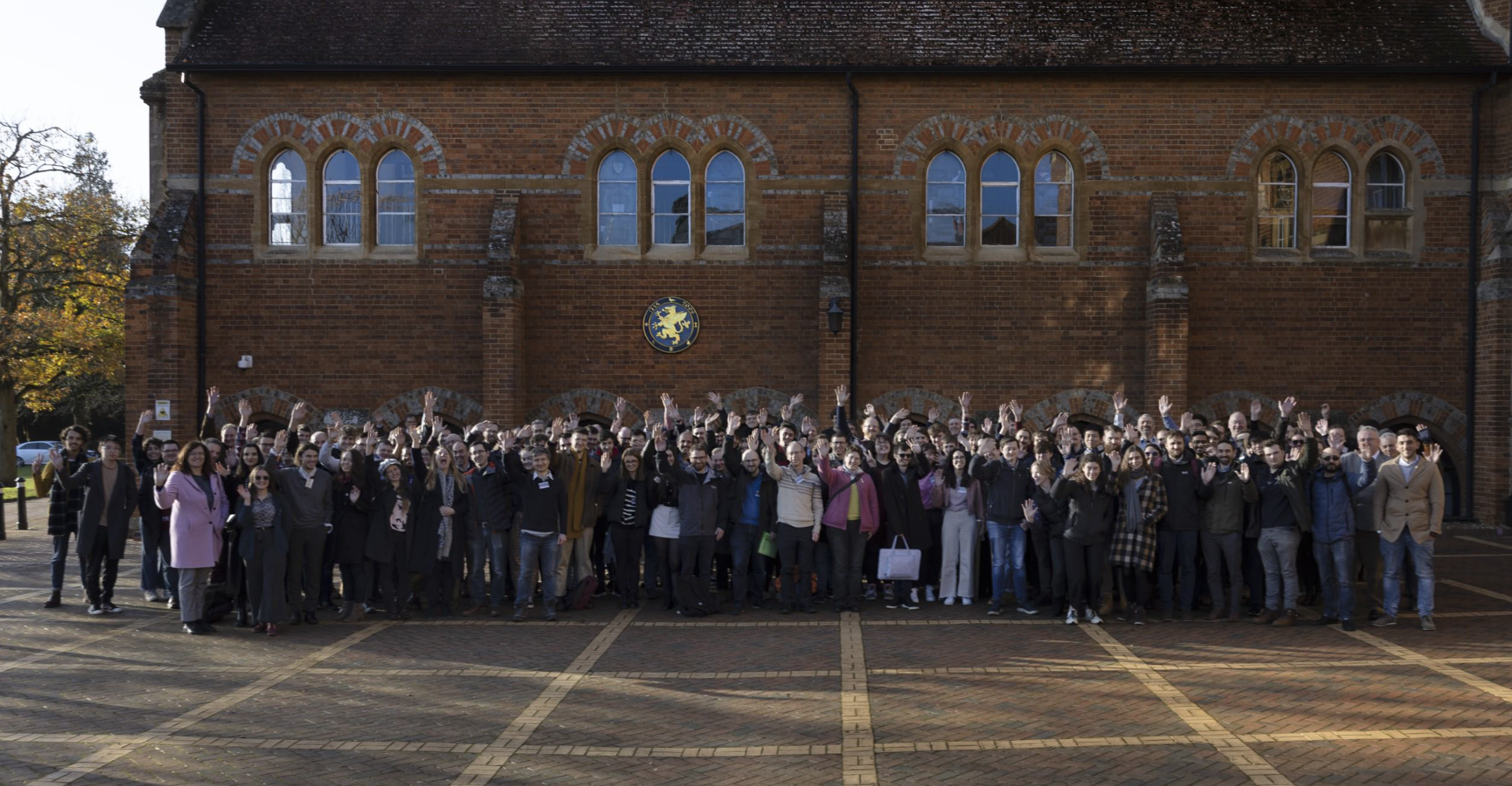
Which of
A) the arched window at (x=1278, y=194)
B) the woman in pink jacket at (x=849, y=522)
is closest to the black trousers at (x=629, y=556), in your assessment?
the woman in pink jacket at (x=849, y=522)

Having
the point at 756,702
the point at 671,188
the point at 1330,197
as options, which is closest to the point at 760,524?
the point at 756,702

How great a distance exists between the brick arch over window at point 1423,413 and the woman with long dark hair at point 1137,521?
946cm

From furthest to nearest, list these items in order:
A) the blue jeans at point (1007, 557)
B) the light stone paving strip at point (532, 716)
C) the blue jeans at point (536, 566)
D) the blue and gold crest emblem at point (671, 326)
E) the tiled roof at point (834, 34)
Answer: the blue and gold crest emblem at point (671, 326), the tiled roof at point (834, 34), the blue jeans at point (1007, 557), the blue jeans at point (536, 566), the light stone paving strip at point (532, 716)

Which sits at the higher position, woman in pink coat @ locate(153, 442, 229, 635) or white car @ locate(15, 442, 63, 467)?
woman in pink coat @ locate(153, 442, 229, 635)

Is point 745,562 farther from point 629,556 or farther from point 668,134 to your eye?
point 668,134

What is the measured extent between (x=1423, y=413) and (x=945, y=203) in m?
8.35

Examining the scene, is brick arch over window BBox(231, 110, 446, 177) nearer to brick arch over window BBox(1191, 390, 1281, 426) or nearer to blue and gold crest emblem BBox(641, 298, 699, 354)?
blue and gold crest emblem BBox(641, 298, 699, 354)

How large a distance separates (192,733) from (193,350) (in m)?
12.4

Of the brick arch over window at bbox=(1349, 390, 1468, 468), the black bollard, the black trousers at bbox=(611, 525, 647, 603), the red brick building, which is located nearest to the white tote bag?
the black trousers at bbox=(611, 525, 647, 603)

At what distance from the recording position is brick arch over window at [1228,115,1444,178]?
1795cm

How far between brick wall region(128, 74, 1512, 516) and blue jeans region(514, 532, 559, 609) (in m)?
7.47

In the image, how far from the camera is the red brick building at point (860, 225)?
17.9 meters

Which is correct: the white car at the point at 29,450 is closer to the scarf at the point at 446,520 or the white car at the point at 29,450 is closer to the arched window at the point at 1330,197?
the scarf at the point at 446,520

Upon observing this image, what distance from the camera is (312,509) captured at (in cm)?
1034
